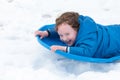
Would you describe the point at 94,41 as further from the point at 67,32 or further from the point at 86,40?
the point at 67,32

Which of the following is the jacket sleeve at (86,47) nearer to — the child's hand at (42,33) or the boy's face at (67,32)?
the boy's face at (67,32)

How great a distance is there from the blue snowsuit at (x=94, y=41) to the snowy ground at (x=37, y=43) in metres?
0.09

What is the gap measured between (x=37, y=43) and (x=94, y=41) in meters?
0.53

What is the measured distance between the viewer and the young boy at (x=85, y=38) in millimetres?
2152

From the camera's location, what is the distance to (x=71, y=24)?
220 cm

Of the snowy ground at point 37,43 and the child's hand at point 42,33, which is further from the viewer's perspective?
the child's hand at point 42,33

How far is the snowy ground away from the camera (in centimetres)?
212

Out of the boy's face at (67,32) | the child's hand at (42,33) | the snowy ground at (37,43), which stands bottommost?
the snowy ground at (37,43)

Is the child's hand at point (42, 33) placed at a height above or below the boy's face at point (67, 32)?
below

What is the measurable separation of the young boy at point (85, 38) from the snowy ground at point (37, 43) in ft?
0.34

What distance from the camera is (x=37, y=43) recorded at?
2.55 meters

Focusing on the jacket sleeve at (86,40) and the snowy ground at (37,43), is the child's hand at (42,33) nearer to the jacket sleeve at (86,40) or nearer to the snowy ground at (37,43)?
the snowy ground at (37,43)

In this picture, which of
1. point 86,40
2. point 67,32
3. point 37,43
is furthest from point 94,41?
point 37,43

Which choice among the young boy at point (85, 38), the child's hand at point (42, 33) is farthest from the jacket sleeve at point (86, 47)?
the child's hand at point (42, 33)
